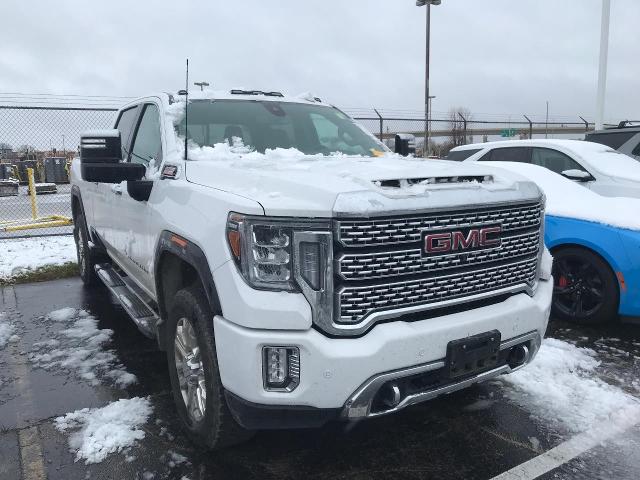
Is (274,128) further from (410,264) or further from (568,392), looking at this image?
(568,392)

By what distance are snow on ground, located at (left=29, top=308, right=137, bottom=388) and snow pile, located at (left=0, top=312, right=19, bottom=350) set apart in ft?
0.91

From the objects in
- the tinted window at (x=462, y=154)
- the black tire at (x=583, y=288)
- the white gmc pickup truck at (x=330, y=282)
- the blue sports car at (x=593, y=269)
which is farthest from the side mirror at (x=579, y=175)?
the white gmc pickup truck at (x=330, y=282)

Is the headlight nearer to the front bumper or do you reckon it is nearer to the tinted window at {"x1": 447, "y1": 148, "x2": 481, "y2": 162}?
the front bumper

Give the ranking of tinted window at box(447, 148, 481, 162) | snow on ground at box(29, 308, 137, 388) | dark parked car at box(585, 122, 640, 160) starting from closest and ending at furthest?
snow on ground at box(29, 308, 137, 388)
tinted window at box(447, 148, 481, 162)
dark parked car at box(585, 122, 640, 160)

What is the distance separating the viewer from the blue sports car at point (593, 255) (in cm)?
453

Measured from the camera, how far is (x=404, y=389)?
251 centimetres

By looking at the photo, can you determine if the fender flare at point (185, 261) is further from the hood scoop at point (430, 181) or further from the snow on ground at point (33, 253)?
the snow on ground at point (33, 253)

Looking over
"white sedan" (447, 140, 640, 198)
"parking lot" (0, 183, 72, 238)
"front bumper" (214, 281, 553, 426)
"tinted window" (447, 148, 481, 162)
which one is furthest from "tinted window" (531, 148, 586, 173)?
"parking lot" (0, 183, 72, 238)

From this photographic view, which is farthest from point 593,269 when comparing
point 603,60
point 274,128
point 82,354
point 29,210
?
point 29,210

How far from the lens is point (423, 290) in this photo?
256cm

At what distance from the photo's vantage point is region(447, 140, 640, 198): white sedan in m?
6.35

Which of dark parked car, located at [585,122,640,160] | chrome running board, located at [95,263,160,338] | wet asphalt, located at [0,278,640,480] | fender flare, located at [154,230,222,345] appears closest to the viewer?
fender flare, located at [154,230,222,345]

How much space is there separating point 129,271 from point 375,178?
267 centimetres

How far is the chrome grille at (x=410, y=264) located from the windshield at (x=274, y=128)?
1.54 meters
